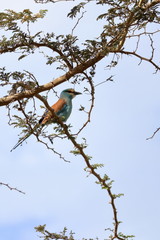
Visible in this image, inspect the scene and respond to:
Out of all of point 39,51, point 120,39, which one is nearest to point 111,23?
point 120,39

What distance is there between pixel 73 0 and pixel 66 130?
143 centimetres

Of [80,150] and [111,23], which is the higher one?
[111,23]

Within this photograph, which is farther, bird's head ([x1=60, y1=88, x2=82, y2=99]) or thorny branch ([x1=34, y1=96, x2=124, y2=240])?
bird's head ([x1=60, y1=88, x2=82, y2=99])

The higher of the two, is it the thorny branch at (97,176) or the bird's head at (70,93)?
the bird's head at (70,93)

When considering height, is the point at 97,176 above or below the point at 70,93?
below

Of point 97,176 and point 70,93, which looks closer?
point 97,176

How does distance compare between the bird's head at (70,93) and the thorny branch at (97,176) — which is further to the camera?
the bird's head at (70,93)

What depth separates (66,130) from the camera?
6.12 metres

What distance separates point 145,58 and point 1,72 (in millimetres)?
1623

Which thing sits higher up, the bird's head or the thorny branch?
the bird's head

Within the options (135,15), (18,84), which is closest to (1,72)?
(18,84)

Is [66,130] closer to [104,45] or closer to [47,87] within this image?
[47,87]

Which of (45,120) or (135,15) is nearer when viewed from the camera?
(135,15)

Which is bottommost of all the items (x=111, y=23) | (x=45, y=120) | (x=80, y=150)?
(x=80, y=150)
